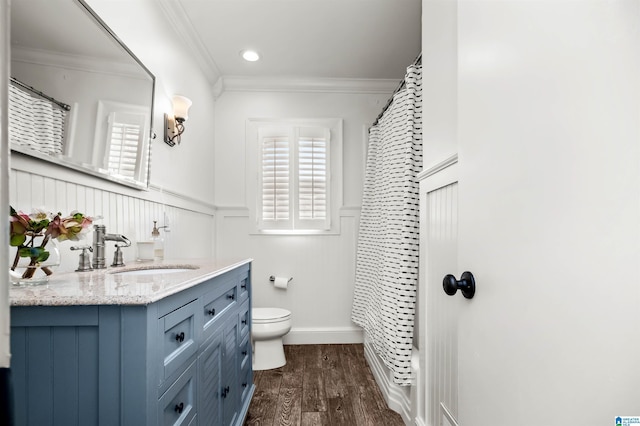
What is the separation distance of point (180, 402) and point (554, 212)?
1.08 meters

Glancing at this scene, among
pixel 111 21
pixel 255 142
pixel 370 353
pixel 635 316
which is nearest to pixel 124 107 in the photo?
pixel 111 21

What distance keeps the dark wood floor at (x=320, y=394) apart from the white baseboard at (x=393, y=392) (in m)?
0.04

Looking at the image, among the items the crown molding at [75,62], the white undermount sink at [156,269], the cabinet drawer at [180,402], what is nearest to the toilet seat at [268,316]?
the white undermount sink at [156,269]

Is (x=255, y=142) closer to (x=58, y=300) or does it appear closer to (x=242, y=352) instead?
(x=242, y=352)

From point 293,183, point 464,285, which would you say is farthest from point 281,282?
point 464,285

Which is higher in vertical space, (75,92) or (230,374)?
(75,92)

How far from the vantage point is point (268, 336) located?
257 cm

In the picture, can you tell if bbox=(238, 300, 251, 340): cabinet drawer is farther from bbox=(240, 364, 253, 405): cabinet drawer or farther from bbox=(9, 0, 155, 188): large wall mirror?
bbox=(9, 0, 155, 188): large wall mirror

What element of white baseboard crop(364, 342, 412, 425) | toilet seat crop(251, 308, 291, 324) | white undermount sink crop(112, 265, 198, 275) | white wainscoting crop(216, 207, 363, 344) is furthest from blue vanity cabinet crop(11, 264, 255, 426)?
white wainscoting crop(216, 207, 363, 344)

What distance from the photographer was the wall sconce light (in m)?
2.20

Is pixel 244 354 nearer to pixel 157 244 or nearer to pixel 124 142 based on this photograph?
pixel 157 244

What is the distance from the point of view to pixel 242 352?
1.85 metres

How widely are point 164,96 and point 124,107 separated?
0.55 meters

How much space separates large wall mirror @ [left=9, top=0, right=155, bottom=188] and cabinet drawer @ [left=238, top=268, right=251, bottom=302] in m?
0.73
